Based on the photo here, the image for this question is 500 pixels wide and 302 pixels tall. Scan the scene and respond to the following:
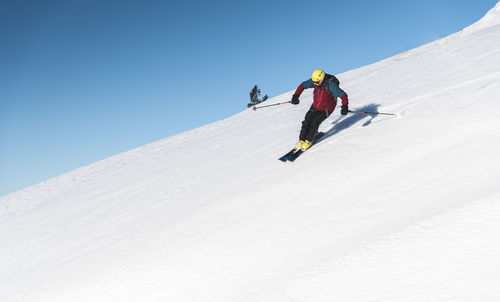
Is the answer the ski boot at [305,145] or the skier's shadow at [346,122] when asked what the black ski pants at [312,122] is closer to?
the ski boot at [305,145]

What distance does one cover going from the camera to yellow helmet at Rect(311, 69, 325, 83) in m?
6.16

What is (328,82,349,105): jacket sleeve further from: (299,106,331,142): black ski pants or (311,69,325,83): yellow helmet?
(299,106,331,142): black ski pants

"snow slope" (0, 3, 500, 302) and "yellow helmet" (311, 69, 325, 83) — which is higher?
"yellow helmet" (311, 69, 325, 83)

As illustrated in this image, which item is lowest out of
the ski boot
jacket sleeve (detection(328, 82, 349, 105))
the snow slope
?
the snow slope

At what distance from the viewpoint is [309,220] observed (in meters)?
3.79

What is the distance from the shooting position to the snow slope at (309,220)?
2465mm

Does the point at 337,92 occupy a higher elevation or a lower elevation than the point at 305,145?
higher

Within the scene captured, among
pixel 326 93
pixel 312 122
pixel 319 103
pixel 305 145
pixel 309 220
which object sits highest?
pixel 326 93

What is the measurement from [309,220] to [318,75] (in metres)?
3.16

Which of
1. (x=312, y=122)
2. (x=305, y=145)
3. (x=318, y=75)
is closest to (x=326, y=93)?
(x=318, y=75)

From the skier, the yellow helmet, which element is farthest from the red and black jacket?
the yellow helmet

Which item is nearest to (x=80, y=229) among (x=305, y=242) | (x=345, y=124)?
(x=305, y=242)

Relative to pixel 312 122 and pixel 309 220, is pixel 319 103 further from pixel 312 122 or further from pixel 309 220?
A: pixel 309 220

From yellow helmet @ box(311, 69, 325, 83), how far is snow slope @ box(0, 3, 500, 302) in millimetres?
1157
